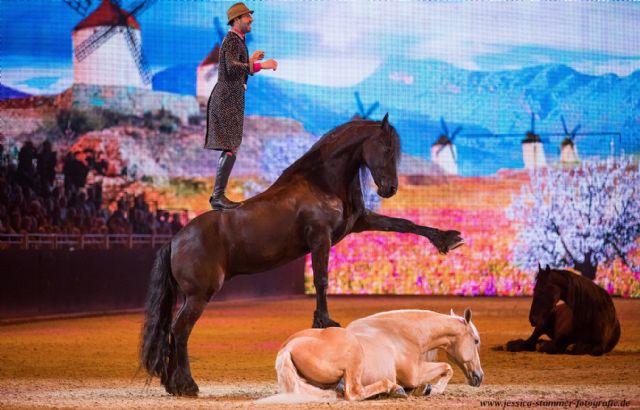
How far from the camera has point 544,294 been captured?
9.71 metres

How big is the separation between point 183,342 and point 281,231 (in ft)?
3.45

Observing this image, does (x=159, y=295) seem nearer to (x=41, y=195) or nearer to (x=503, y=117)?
(x=41, y=195)

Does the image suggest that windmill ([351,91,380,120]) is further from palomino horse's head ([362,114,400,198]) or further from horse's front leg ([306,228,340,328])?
horse's front leg ([306,228,340,328])

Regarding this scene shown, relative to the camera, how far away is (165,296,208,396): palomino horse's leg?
6660 millimetres

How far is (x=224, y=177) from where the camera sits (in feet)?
22.4

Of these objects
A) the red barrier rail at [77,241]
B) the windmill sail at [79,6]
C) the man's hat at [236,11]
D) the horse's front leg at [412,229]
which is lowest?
the red barrier rail at [77,241]

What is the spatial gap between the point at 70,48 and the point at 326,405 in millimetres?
14545

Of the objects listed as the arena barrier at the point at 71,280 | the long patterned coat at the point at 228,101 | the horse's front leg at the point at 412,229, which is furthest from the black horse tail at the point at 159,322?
the arena barrier at the point at 71,280

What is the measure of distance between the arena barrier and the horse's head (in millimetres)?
7749

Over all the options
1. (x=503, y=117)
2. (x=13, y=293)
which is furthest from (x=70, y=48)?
(x=503, y=117)

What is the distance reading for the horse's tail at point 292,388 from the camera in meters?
5.83

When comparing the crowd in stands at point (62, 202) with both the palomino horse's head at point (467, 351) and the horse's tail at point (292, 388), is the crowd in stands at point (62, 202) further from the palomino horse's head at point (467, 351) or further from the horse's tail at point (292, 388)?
the palomino horse's head at point (467, 351)

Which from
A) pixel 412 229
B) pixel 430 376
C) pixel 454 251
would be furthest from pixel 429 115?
pixel 430 376

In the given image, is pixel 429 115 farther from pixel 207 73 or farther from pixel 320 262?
pixel 320 262
